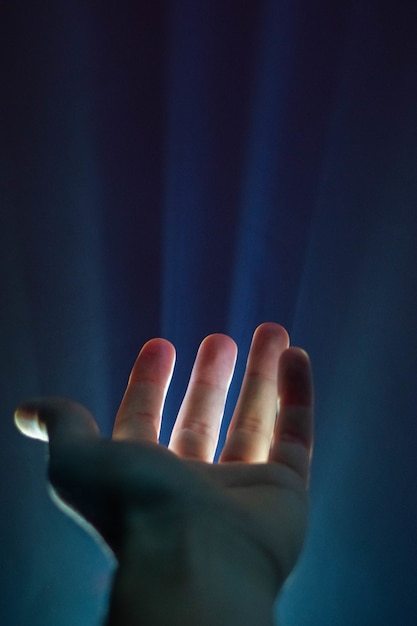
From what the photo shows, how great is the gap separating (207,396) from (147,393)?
3.0 inches

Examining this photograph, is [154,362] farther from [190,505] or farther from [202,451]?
[190,505]

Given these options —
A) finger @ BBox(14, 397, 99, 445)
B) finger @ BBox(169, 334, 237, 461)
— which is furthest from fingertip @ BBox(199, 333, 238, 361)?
finger @ BBox(14, 397, 99, 445)

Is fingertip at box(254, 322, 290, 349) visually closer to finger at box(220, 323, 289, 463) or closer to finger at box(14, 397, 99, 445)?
finger at box(220, 323, 289, 463)

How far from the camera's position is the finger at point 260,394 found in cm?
67

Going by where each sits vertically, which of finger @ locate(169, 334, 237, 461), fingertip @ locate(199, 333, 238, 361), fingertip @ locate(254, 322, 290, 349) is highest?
fingertip @ locate(254, 322, 290, 349)

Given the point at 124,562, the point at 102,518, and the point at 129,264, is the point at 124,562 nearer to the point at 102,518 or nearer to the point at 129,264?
the point at 102,518

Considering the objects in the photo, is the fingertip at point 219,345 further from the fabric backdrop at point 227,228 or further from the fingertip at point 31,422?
the fingertip at point 31,422

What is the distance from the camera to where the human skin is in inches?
15.8

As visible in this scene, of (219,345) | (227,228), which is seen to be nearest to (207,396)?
(219,345)

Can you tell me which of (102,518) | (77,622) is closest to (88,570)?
(77,622)

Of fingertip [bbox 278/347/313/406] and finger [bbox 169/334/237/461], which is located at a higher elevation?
fingertip [bbox 278/347/313/406]

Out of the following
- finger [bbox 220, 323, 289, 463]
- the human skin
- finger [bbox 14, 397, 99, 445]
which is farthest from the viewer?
finger [bbox 220, 323, 289, 463]

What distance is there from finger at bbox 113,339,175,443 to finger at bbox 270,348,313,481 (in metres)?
0.16

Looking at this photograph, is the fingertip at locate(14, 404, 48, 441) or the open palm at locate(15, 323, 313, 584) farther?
the fingertip at locate(14, 404, 48, 441)
